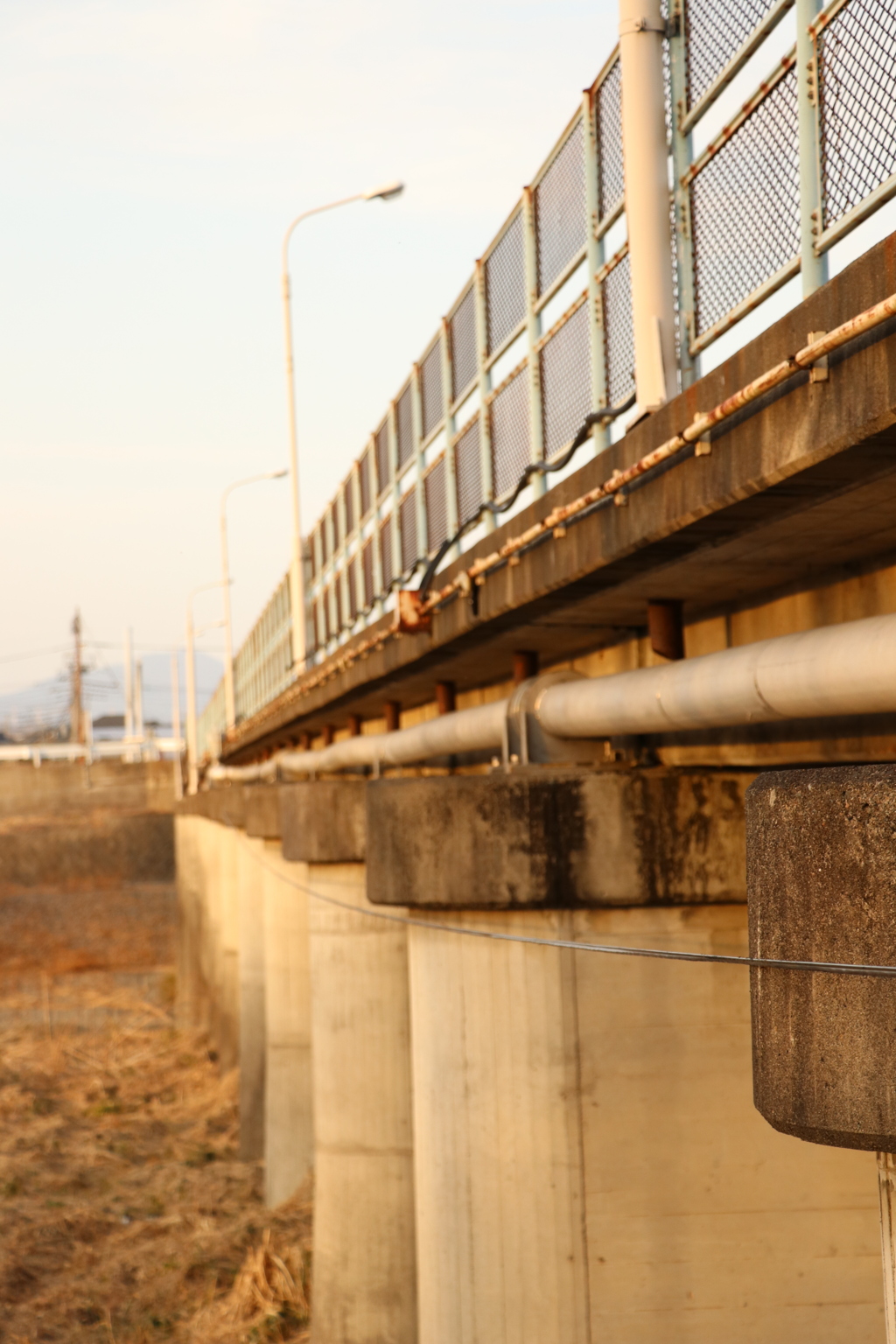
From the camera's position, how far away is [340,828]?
47.8ft

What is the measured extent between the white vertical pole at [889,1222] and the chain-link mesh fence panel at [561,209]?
16.5ft

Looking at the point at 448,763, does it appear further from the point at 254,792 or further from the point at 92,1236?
the point at 92,1236

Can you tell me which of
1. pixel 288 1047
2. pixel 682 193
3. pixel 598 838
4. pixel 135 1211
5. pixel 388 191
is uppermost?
pixel 388 191

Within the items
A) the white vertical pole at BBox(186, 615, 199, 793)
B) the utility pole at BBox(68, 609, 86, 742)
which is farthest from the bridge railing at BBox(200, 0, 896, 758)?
the utility pole at BBox(68, 609, 86, 742)

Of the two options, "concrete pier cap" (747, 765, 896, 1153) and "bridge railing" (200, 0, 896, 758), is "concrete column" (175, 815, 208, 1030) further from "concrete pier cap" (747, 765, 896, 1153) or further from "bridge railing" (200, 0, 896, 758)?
"concrete pier cap" (747, 765, 896, 1153)

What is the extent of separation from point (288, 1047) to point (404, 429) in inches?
431

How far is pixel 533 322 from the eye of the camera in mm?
8883

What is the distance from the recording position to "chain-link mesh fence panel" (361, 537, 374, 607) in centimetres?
1569

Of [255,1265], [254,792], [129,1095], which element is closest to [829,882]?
[255,1265]

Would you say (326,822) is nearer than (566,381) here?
No

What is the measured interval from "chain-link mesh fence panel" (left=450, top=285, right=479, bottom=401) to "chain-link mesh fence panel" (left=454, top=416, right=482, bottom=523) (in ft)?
1.10

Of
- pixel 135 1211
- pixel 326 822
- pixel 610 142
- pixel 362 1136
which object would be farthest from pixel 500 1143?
pixel 135 1211

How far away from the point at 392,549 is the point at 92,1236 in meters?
11.8

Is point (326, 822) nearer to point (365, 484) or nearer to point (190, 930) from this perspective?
point (365, 484)
